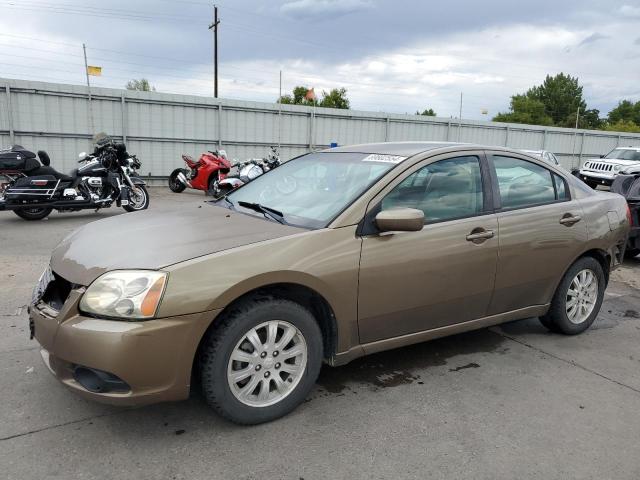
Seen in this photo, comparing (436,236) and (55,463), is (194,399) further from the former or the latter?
(436,236)

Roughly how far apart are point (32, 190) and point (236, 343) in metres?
7.68

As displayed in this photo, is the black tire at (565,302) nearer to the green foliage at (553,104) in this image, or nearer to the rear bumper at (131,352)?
the rear bumper at (131,352)

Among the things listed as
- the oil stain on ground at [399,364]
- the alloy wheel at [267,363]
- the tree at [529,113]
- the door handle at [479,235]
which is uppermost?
the tree at [529,113]

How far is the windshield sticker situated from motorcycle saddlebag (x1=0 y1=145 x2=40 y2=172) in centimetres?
751

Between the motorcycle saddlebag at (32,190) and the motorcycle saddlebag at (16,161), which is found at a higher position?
the motorcycle saddlebag at (16,161)

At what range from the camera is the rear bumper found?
2406 millimetres

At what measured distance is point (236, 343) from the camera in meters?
2.66

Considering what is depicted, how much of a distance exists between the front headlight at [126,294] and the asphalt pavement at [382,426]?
0.37 m

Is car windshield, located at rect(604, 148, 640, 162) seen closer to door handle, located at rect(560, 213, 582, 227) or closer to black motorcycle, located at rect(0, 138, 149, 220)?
black motorcycle, located at rect(0, 138, 149, 220)

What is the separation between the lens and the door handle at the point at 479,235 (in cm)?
349

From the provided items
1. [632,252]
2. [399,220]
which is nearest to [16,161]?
[399,220]

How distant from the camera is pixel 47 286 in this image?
288 cm

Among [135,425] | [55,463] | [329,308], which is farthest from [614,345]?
[55,463]

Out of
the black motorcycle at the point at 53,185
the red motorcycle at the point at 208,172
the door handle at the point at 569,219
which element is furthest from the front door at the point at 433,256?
the red motorcycle at the point at 208,172
